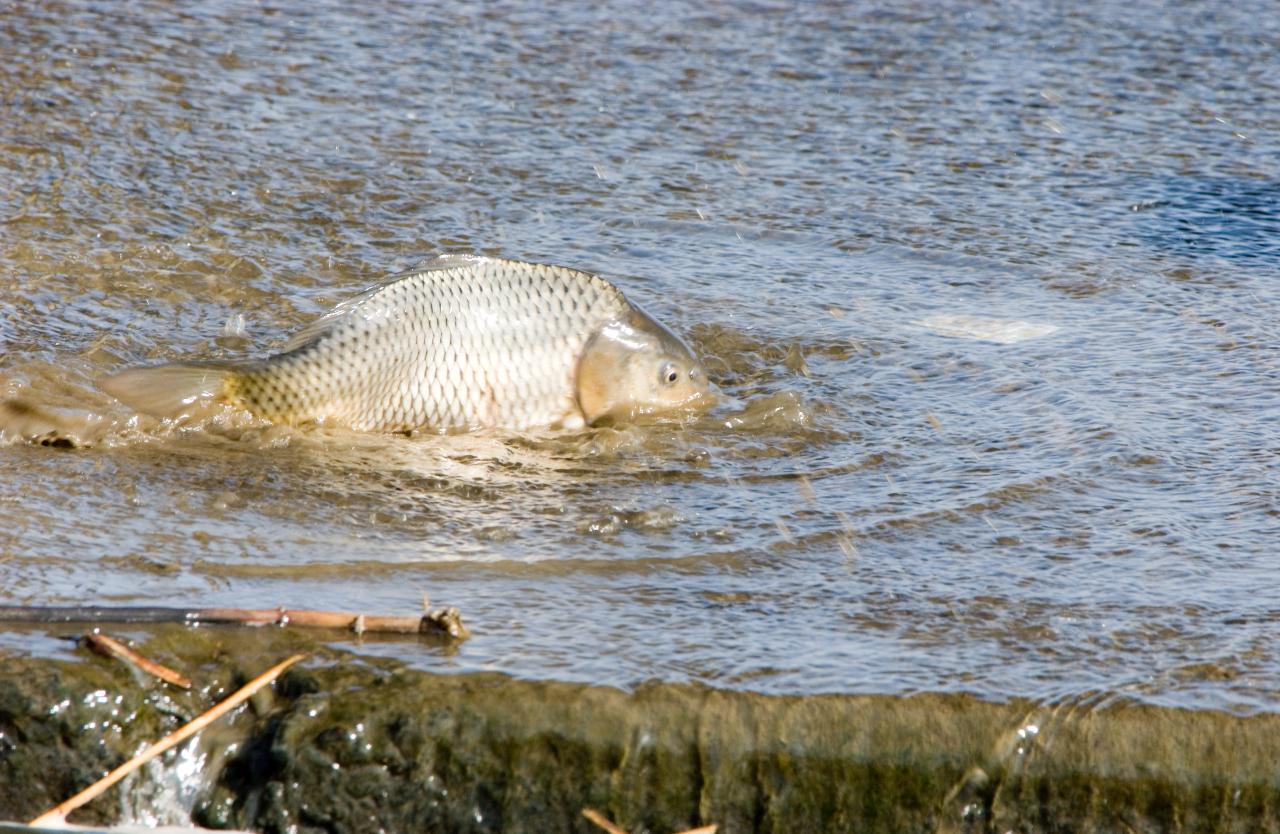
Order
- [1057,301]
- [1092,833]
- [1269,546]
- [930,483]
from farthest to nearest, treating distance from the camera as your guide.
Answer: [1057,301] < [930,483] < [1269,546] < [1092,833]

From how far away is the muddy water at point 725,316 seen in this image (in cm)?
361

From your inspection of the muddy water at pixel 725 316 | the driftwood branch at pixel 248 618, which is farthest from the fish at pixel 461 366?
the driftwood branch at pixel 248 618

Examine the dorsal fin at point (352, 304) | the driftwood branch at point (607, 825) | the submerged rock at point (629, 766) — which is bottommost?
the driftwood branch at point (607, 825)

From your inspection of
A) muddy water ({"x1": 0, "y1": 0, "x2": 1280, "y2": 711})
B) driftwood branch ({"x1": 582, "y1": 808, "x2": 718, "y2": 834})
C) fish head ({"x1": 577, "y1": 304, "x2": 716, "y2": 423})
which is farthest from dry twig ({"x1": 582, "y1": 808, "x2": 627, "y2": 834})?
fish head ({"x1": 577, "y1": 304, "x2": 716, "y2": 423})

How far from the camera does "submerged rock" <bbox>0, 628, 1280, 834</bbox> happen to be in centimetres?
309

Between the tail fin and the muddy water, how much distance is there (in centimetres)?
6

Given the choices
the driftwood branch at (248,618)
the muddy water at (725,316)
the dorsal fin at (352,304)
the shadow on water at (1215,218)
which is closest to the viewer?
the driftwood branch at (248,618)

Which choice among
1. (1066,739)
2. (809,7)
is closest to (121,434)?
(1066,739)

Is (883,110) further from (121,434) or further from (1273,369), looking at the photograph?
(121,434)

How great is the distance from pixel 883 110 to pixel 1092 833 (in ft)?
20.2

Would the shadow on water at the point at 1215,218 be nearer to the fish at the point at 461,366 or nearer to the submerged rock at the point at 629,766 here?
the fish at the point at 461,366

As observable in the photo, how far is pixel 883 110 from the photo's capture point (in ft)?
28.8

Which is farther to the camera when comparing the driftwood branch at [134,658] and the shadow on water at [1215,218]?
the shadow on water at [1215,218]

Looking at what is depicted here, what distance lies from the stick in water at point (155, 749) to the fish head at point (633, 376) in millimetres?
2019
